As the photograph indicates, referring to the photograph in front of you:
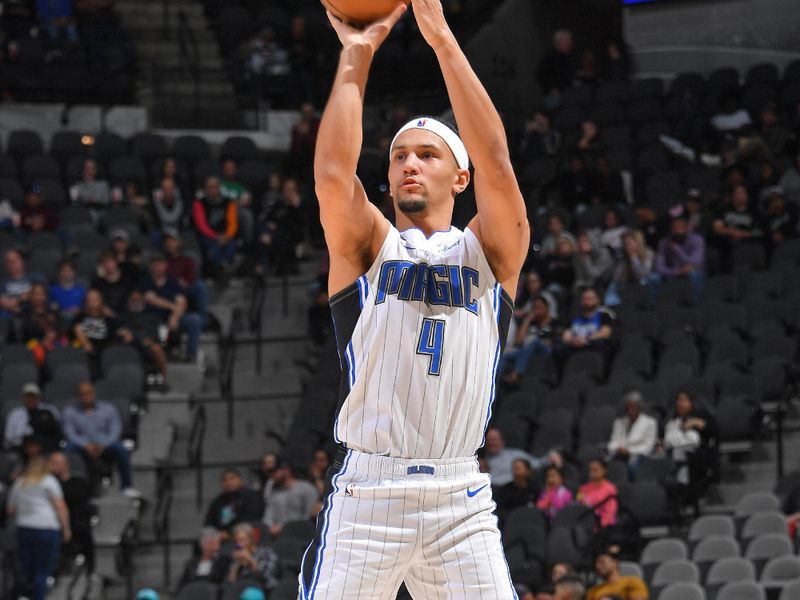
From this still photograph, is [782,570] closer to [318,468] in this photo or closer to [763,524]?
[763,524]

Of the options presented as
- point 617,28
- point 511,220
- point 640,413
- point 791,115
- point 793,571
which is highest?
point 617,28

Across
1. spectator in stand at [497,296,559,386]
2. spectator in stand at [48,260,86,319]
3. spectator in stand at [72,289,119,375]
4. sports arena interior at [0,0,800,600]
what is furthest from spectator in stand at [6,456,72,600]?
spectator in stand at [497,296,559,386]

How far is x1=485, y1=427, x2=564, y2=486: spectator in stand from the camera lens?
1412cm

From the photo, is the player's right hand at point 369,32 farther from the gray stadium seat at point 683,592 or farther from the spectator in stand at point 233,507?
the spectator in stand at point 233,507

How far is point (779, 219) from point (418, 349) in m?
12.3

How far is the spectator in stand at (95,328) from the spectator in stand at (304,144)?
477 cm

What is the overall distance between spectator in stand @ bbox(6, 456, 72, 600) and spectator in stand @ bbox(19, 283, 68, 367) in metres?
2.35

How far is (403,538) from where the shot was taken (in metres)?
5.16

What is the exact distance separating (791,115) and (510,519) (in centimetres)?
815

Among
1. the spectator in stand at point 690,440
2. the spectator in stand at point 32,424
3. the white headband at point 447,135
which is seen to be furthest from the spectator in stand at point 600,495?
the white headband at point 447,135

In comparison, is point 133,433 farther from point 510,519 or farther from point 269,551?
point 510,519

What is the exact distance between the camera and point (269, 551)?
12.8 metres

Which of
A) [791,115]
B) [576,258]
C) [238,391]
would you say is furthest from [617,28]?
[238,391]

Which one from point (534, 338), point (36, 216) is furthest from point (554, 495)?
point (36, 216)
